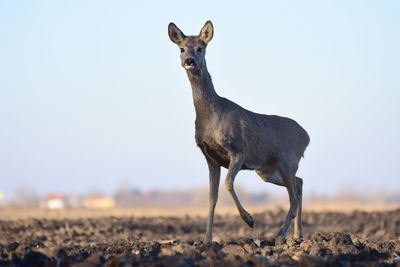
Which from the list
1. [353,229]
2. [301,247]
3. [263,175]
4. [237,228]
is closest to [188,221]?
[237,228]

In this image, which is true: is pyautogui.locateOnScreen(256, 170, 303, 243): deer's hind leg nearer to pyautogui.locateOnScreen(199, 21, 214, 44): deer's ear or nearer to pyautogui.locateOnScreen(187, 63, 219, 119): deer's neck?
pyautogui.locateOnScreen(187, 63, 219, 119): deer's neck

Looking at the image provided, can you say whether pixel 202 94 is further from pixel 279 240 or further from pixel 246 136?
pixel 279 240

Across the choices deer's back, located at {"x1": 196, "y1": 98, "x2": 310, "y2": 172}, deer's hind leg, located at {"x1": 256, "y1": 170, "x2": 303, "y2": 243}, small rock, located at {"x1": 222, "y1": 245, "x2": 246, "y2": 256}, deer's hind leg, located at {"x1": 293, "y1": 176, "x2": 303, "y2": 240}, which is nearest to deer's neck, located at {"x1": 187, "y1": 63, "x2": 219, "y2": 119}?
deer's back, located at {"x1": 196, "y1": 98, "x2": 310, "y2": 172}

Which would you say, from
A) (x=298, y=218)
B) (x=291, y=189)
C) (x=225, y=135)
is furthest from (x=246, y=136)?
(x=298, y=218)

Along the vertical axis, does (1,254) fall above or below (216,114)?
below

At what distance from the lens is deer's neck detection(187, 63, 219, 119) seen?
1258 centimetres

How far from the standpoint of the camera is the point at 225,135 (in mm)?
12328

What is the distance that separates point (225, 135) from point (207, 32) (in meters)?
1.57

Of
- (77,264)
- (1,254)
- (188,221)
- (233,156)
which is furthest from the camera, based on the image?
(188,221)

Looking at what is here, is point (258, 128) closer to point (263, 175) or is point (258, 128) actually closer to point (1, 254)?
point (263, 175)

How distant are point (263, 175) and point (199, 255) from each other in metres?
4.46

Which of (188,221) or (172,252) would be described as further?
(188,221)

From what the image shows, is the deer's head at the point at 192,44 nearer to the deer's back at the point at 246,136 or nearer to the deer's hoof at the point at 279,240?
the deer's back at the point at 246,136

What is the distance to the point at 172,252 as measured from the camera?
9.70 meters
